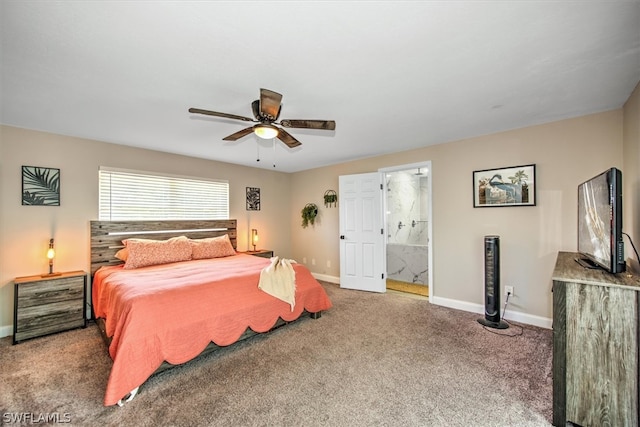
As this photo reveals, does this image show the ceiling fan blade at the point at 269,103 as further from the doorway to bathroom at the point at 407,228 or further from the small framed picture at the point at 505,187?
the doorway to bathroom at the point at 407,228

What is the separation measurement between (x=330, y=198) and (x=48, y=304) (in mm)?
4232

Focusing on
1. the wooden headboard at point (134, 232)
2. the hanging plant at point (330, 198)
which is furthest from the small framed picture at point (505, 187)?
the wooden headboard at point (134, 232)

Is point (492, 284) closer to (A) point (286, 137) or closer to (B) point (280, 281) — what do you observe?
(B) point (280, 281)

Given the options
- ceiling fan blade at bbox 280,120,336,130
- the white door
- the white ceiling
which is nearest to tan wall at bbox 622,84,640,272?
the white ceiling

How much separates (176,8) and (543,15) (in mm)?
1969

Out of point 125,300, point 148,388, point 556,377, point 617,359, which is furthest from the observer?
point 125,300

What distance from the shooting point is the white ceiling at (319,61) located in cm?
142

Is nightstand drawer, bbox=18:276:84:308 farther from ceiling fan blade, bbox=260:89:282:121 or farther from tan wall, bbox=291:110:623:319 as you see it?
tan wall, bbox=291:110:623:319

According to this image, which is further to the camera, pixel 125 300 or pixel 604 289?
pixel 125 300

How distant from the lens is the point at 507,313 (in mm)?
3373

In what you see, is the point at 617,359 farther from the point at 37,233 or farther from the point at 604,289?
the point at 37,233

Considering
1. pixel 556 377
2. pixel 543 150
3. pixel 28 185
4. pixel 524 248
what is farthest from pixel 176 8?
pixel 524 248

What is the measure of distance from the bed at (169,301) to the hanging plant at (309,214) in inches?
78.8

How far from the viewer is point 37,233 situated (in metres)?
3.19
